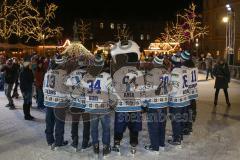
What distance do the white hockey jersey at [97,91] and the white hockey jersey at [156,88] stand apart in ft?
2.61

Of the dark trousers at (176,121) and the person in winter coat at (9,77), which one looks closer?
the dark trousers at (176,121)

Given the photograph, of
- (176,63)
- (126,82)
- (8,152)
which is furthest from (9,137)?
(176,63)

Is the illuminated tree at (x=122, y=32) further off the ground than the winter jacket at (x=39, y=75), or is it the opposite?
the illuminated tree at (x=122, y=32)

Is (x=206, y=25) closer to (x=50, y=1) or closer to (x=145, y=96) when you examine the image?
(x=50, y=1)

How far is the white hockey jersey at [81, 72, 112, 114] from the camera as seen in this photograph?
8.64m

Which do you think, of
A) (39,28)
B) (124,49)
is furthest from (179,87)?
(39,28)

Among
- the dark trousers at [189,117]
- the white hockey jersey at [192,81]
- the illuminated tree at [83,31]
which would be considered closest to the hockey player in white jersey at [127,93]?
the white hockey jersey at [192,81]

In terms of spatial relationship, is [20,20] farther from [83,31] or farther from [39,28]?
[83,31]

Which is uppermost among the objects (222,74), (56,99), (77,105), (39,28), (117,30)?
(117,30)

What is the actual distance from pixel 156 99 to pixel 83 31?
79.0 metres

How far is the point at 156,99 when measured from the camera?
9.00m

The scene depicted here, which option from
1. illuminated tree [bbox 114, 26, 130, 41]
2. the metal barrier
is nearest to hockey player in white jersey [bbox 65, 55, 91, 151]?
the metal barrier

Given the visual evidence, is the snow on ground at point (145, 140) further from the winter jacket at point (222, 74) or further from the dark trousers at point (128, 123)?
the winter jacket at point (222, 74)

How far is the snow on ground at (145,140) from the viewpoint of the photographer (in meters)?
8.80
